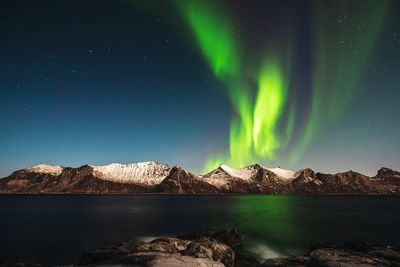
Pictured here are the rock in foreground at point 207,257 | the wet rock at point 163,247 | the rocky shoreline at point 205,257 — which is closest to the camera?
the rocky shoreline at point 205,257

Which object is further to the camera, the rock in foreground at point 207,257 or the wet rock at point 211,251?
the wet rock at point 211,251

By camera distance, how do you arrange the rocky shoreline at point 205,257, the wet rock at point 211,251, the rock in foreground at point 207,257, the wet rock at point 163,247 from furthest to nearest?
the wet rock at point 163,247 → the wet rock at point 211,251 → the rock in foreground at point 207,257 → the rocky shoreline at point 205,257

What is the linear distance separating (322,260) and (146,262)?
17.0m

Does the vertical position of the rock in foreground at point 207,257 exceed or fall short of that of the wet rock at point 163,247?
it falls short


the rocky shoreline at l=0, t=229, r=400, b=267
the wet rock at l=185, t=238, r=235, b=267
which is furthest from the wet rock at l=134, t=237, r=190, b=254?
the wet rock at l=185, t=238, r=235, b=267

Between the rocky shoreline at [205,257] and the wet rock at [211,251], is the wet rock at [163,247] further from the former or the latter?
the wet rock at [211,251]

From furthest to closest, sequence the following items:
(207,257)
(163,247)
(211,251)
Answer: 1. (163,247)
2. (211,251)
3. (207,257)

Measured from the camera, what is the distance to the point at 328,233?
61156mm

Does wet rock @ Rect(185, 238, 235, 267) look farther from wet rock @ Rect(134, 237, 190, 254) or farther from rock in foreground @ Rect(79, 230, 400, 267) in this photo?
wet rock @ Rect(134, 237, 190, 254)

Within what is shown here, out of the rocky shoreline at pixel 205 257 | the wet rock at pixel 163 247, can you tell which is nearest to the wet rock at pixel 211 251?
the rocky shoreline at pixel 205 257

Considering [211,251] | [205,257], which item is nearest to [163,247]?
[205,257]

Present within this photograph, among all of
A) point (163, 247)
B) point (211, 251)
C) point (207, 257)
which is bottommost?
point (207, 257)

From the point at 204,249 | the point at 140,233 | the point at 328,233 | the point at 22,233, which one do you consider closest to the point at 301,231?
the point at 328,233

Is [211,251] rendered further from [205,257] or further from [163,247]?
[163,247]
